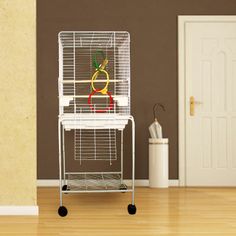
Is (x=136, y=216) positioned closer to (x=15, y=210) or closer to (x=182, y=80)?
(x=15, y=210)

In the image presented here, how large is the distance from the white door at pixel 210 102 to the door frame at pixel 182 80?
0.04 meters

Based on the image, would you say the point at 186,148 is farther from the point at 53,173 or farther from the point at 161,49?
the point at 53,173

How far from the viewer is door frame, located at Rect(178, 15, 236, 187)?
6043mm

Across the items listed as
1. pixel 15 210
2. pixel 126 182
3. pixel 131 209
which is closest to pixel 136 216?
pixel 131 209

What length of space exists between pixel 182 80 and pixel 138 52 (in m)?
0.60

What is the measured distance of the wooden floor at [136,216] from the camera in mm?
3262

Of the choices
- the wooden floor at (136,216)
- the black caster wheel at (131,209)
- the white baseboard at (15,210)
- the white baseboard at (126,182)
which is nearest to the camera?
the wooden floor at (136,216)

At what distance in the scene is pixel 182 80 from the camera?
6.06 metres

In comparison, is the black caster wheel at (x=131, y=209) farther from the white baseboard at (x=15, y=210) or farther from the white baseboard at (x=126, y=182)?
the white baseboard at (x=126, y=182)

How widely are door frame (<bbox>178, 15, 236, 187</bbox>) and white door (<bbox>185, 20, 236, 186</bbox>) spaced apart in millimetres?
36

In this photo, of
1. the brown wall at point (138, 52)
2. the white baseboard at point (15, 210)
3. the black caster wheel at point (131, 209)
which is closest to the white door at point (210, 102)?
the brown wall at point (138, 52)

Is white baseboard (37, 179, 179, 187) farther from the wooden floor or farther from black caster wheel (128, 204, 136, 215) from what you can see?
black caster wheel (128, 204, 136, 215)

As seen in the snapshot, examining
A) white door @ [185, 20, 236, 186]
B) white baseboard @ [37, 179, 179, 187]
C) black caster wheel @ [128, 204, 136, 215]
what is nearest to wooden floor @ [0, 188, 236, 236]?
black caster wheel @ [128, 204, 136, 215]

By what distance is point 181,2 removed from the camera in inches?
239
